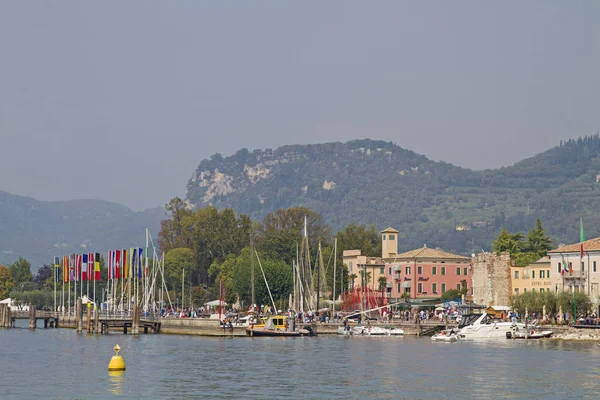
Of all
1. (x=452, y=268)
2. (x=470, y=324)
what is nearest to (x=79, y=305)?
(x=470, y=324)

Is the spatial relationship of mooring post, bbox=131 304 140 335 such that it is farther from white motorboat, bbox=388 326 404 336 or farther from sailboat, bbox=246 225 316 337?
white motorboat, bbox=388 326 404 336

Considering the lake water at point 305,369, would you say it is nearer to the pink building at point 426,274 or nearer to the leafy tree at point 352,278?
the pink building at point 426,274

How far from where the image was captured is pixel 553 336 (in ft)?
352

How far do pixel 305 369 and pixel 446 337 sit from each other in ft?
109

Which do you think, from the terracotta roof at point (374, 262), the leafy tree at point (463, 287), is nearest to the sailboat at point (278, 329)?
the leafy tree at point (463, 287)

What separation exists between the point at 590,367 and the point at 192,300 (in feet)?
392

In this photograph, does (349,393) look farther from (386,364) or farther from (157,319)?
(157,319)

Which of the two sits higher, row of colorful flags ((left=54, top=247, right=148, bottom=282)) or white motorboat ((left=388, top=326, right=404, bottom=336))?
row of colorful flags ((left=54, top=247, right=148, bottom=282))

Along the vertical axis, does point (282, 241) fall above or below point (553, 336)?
above

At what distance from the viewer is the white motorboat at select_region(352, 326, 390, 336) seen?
115 meters

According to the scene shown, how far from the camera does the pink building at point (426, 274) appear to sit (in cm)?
16738

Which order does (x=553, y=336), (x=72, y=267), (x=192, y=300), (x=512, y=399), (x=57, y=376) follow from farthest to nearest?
1. (x=192, y=300)
2. (x=72, y=267)
3. (x=553, y=336)
4. (x=57, y=376)
5. (x=512, y=399)

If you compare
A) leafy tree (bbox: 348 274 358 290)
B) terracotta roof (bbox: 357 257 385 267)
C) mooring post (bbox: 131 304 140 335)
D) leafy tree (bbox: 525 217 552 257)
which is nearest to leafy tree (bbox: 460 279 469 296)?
leafy tree (bbox: 525 217 552 257)

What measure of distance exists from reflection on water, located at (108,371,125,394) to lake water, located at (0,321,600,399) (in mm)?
61
